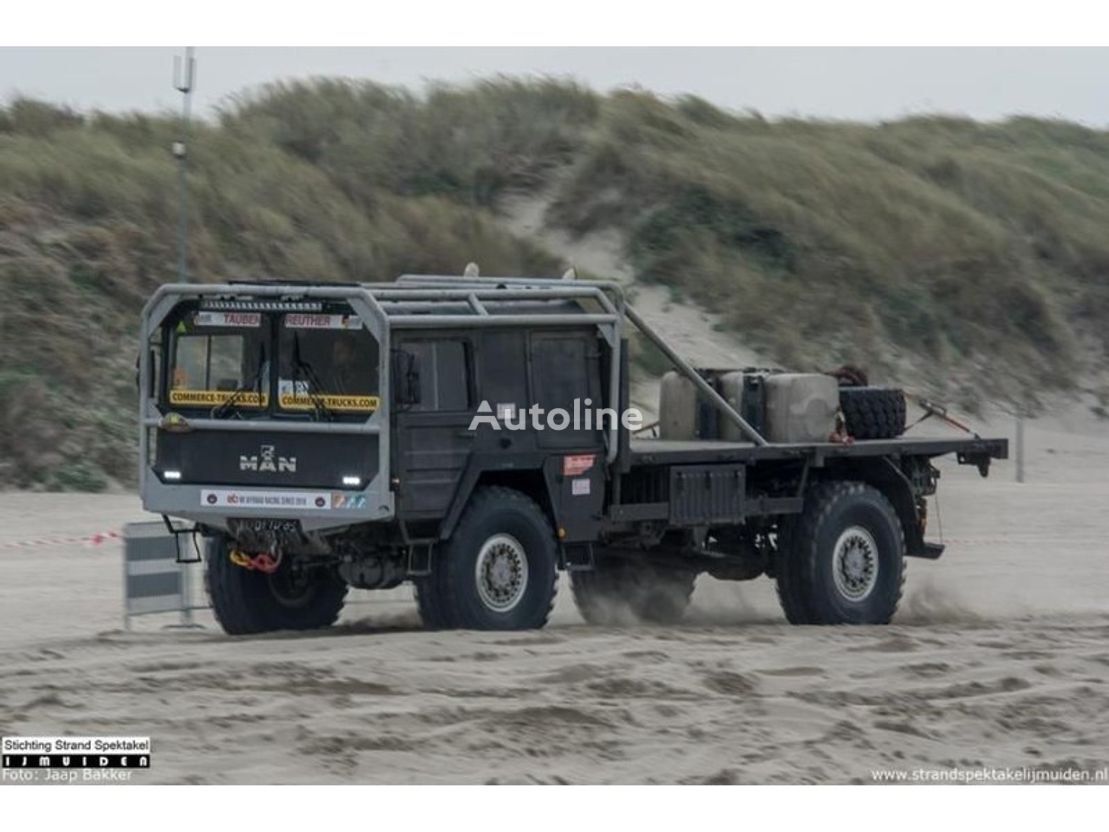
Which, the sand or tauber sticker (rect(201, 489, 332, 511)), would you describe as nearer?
the sand

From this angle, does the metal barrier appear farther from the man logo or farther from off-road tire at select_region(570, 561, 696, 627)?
off-road tire at select_region(570, 561, 696, 627)

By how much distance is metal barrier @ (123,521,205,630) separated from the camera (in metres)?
17.2

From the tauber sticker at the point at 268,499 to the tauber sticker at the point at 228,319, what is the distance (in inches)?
43.9

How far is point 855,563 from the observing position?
18406mm

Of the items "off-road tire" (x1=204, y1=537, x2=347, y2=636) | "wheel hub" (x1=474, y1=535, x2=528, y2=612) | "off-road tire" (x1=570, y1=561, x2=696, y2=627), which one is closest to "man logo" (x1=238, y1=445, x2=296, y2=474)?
"off-road tire" (x1=204, y1=537, x2=347, y2=636)

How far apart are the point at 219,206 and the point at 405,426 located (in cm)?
1967

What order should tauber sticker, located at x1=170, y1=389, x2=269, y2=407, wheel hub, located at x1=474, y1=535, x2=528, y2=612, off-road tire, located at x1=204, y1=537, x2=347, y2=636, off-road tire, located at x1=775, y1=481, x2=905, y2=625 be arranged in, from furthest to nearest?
1. off-road tire, located at x1=775, y1=481, x2=905, y2=625
2. off-road tire, located at x1=204, y1=537, x2=347, y2=636
3. wheel hub, located at x1=474, y1=535, x2=528, y2=612
4. tauber sticker, located at x1=170, y1=389, x2=269, y2=407

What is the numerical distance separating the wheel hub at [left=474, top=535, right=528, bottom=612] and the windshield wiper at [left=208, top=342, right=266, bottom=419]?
1.83 metres

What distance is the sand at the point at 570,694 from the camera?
1209 centimetres

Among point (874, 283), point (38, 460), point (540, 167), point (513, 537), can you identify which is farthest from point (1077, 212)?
point (513, 537)

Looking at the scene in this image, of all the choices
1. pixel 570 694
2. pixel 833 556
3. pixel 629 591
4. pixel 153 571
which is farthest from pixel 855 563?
pixel 153 571

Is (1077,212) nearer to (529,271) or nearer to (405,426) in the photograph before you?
(529,271)

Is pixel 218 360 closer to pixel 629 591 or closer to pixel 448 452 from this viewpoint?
pixel 448 452

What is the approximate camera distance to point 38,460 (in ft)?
87.8
